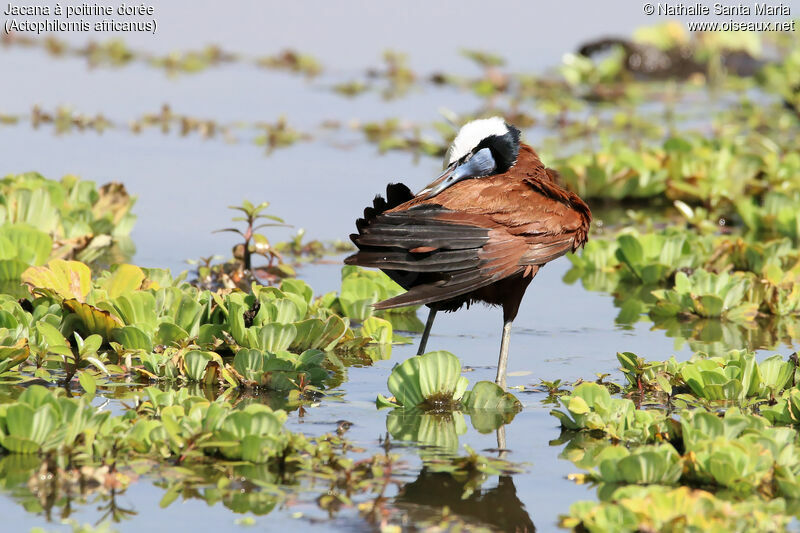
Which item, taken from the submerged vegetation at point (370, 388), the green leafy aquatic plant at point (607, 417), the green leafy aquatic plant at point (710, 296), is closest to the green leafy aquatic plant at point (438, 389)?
the submerged vegetation at point (370, 388)

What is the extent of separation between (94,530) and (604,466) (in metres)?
1.69

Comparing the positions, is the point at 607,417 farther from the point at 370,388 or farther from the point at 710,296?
the point at 710,296

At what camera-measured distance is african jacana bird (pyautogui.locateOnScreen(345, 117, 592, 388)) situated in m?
4.96

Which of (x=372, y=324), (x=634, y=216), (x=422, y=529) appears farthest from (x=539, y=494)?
(x=634, y=216)

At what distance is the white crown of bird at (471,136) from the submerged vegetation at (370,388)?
0.68 m

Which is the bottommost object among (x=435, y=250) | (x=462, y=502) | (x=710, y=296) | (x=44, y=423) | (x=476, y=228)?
(x=462, y=502)

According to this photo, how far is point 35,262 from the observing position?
6453mm

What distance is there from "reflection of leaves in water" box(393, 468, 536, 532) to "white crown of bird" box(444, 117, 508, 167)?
1964mm

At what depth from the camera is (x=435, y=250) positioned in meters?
5.00

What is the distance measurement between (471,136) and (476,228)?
72 cm

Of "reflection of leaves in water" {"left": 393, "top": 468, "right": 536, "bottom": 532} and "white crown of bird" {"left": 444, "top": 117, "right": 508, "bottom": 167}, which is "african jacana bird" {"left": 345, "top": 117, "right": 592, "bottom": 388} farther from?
"reflection of leaves in water" {"left": 393, "top": 468, "right": 536, "bottom": 532}

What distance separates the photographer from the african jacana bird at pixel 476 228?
195 inches

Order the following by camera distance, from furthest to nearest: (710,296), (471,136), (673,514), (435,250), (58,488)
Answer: (710,296), (471,136), (435,250), (58,488), (673,514)

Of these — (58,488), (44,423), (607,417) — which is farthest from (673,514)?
(44,423)
